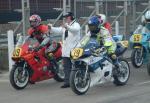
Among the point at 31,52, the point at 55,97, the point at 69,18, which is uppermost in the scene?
the point at 69,18

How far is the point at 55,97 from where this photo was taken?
1023 cm

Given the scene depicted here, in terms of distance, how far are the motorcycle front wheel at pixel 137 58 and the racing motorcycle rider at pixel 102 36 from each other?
2723 millimetres

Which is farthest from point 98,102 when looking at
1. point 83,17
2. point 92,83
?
point 83,17

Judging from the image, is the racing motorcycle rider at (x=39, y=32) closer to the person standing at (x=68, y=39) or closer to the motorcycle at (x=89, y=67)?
the person standing at (x=68, y=39)

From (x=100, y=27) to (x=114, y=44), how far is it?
46 centimetres

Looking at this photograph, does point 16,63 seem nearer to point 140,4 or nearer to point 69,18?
point 69,18

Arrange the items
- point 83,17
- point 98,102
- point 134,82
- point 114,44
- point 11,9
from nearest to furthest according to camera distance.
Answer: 1. point 98,102
2. point 114,44
3. point 134,82
4. point 11,9
5. point 83,17

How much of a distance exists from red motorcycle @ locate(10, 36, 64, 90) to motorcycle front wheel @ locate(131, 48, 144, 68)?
8.19 ft

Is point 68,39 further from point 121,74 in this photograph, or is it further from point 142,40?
point 142,40

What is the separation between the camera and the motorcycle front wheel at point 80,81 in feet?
33.0

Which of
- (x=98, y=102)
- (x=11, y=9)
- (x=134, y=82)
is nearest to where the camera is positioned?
(x=98, y=102)

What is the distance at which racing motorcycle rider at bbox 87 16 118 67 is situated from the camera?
1068 centimetres

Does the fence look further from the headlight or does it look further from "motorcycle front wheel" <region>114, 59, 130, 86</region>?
the headlight

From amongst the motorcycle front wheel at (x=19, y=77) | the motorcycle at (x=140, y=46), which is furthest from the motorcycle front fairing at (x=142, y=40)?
the motorcycle front wheel at (x=19, y=77)
